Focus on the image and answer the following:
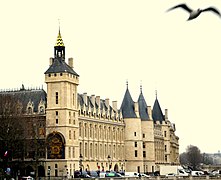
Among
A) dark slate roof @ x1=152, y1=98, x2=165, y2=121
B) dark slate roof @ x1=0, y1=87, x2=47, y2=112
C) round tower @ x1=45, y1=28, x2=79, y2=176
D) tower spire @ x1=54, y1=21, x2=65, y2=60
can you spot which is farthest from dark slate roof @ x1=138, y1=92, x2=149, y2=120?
tower spire @ x1=54, y1=21, x2=65, y2=60

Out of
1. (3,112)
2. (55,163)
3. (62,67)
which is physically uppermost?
(62,67)

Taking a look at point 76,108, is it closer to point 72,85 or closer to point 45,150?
point 72,85

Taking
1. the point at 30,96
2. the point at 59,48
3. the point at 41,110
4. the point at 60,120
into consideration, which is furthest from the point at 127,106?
the point at 60,120

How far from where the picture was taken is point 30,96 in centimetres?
10088

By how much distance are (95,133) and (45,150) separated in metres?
20.1

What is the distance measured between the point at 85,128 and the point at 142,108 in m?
32.0

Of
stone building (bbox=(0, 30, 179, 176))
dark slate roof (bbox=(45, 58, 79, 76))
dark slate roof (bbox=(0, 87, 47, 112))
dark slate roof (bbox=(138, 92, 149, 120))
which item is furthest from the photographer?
dark slate roof (bbox=(138, 92, 149, 120))

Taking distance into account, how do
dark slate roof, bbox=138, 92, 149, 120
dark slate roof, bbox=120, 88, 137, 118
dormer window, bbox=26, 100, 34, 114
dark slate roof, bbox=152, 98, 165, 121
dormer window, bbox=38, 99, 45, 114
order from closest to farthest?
1. dormer window, bbox=26, 100, 34, 114
2. dormer window, bbox=38, 99, 45, 114
3. dark slate roof, bbox=120, 88, 137, 118
4. dark slate roof, bbox=138, 92, 149, 120
5. dark slate roof, bbox=152, 98, 165, 121

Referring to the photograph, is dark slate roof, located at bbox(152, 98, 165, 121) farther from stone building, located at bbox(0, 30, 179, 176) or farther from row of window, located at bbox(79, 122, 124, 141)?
row of window, located at bbox(79, 122, 124, 141)

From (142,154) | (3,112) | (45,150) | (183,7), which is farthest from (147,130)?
(183,7)

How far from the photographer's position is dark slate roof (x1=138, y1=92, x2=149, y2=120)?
134 meters

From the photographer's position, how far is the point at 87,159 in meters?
105

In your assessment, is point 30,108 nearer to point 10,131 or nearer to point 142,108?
point 10,131

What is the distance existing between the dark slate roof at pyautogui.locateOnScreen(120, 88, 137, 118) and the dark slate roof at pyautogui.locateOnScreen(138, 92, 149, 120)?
5.32m
